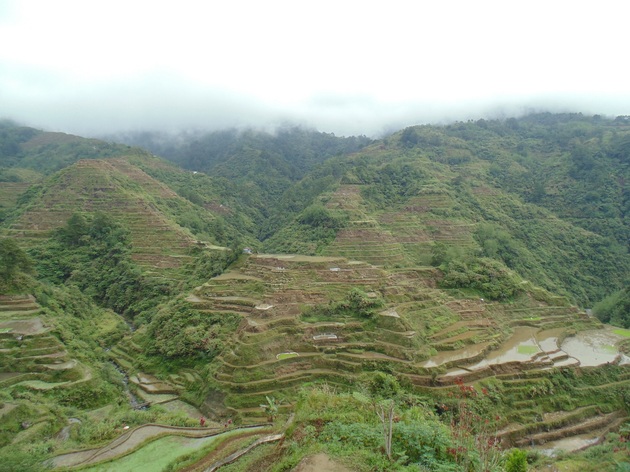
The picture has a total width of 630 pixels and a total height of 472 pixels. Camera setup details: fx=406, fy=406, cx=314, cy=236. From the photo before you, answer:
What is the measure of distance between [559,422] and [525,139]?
7442cm

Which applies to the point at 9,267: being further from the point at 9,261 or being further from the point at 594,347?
the point at 594,347

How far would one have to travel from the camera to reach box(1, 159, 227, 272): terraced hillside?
41.8 m

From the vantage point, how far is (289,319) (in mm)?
25344

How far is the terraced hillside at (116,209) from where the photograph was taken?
41.8 m

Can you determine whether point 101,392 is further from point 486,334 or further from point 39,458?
point 486,334

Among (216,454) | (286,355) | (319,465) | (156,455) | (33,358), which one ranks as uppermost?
(319,465)

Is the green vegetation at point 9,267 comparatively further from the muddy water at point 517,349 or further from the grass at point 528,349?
the grass at point 528,349

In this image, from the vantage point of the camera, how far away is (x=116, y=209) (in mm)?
47219

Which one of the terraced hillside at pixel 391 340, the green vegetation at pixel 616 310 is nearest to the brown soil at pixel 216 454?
the terraced hillside at pixel 391 340

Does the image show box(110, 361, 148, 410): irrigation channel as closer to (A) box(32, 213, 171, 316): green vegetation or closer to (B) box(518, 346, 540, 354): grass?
(A) box(32, 213, 171, 316): green vegetation

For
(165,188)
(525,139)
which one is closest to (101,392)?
(165,188)

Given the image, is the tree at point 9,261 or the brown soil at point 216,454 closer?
the brown soil at point 216,454

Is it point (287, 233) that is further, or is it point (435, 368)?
point (287, 233)

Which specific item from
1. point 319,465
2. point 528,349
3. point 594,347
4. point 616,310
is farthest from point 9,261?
point 616,310
